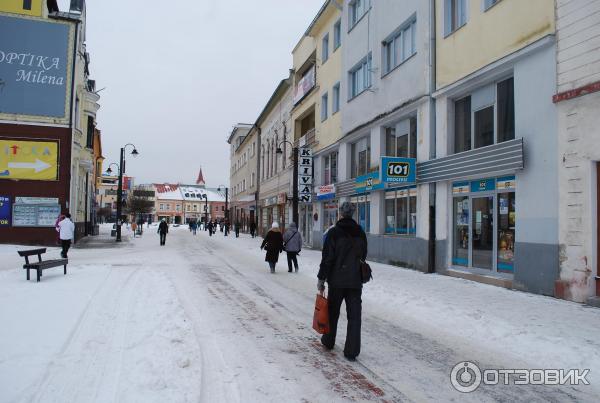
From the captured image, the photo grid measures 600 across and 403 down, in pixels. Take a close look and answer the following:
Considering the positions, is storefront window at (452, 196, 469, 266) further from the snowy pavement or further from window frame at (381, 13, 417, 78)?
window frame at (381, 13, 417, 78)

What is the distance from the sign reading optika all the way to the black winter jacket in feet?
70.2

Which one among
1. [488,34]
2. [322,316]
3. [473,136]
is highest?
[488,34]

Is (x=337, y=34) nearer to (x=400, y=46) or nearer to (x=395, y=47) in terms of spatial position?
(x=395, y=47)

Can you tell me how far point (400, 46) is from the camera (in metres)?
16.7

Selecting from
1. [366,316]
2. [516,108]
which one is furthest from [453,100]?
[366,316]

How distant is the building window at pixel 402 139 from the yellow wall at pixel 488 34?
7.29 feet

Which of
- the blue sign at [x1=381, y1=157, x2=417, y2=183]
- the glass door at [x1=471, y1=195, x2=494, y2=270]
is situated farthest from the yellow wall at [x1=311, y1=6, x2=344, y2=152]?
the glass door at [x1=471, y1=195, x2=494, y2=270]

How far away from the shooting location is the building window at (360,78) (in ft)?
63.5

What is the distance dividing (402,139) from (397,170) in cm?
248

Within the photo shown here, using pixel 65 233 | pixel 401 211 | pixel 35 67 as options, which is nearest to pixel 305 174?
pixel 401 211

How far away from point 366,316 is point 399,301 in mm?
1628

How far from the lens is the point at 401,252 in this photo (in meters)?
15.8

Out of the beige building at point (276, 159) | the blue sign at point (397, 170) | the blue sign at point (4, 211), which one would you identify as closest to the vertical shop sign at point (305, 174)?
the beige building at point (276, 159)

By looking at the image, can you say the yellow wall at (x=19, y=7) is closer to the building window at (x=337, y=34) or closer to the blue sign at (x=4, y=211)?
the blue sign at (x=4, y=211)
